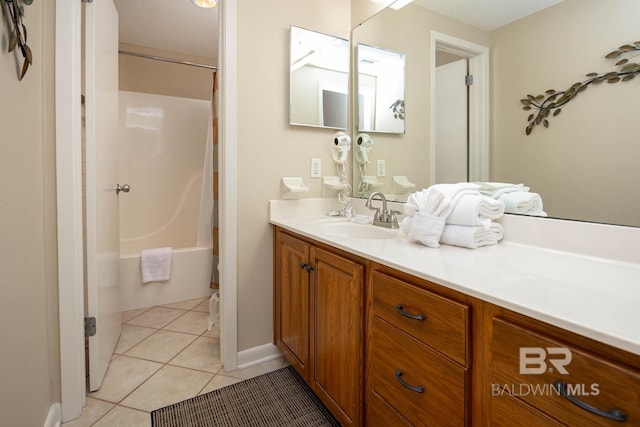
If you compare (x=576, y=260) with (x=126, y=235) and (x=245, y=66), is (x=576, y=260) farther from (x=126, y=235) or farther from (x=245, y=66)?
(x=126, y=235)

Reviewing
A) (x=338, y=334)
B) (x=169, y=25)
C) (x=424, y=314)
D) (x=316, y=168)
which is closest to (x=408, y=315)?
(x=424, y=314)

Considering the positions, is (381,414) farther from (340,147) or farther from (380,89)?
(380,89)

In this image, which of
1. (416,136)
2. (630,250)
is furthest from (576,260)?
(416,136)

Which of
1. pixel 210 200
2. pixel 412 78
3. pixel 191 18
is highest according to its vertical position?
pixel 191 18

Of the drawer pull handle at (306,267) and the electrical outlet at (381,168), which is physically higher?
the electrical outlet at (381,168)

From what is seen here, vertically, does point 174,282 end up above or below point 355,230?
below

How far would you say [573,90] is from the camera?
0.98 m

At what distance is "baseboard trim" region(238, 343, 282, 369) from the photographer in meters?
1.71

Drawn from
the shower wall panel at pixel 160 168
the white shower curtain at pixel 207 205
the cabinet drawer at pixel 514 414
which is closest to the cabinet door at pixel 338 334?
the cabinet drawer at pixel 514 414

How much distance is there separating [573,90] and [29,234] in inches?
74.1

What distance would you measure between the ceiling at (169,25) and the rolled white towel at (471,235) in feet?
7.98

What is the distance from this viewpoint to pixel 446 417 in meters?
0.75

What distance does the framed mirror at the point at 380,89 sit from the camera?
5.60ft

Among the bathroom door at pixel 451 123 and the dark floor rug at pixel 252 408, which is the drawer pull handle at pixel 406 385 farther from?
the bathroom door at pixel 451 123
